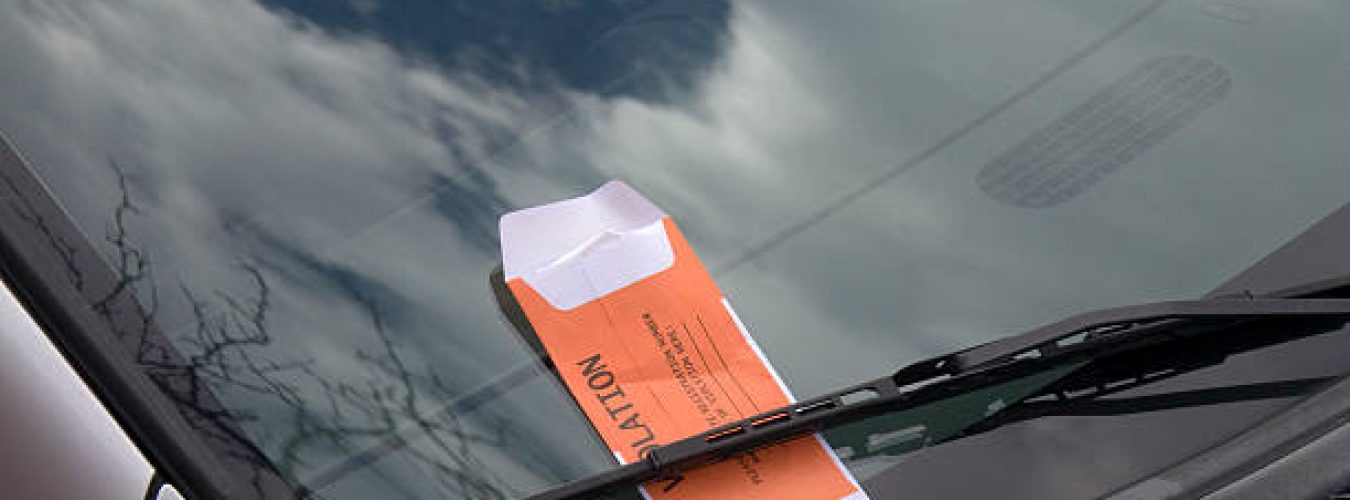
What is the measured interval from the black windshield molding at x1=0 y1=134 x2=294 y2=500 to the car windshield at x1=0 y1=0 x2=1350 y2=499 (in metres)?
0.02

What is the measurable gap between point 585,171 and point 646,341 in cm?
18

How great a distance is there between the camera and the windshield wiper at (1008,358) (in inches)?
46.0

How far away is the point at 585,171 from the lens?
1.36 meters

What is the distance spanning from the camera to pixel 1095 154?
140 centimetres

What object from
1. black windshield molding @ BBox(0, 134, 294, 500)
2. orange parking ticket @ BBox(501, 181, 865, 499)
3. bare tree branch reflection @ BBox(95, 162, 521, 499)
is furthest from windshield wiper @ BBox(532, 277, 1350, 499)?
black windshield molding @ BBox(0, 134, 294, 500)

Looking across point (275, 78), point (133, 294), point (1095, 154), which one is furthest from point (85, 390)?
point (1095, 154)

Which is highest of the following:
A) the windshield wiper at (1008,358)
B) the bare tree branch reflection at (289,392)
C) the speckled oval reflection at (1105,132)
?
the bare tree branch reflection at (289,392)

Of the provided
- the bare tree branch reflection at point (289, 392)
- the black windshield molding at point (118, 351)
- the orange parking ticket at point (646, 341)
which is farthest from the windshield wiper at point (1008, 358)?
the black windshield molding at point (118, 351)

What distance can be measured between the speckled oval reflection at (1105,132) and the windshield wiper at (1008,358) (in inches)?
8.2

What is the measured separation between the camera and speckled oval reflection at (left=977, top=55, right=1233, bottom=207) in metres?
1.39

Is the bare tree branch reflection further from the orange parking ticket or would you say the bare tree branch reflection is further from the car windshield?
the orange parking ticket

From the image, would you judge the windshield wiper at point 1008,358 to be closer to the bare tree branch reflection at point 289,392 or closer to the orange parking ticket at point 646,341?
the orange parking ticket at point 646,341

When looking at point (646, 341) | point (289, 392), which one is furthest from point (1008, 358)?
point (289, 392)

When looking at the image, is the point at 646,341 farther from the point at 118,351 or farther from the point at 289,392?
the point at 118,351
